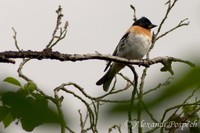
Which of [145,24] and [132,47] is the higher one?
[145,24]

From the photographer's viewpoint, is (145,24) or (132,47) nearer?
(132,47)

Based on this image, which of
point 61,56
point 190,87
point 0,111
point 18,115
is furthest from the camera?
point 61,56

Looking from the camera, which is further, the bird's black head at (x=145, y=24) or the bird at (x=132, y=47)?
the bird's black head at (x=145, y=24)

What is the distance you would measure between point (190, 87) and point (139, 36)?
6.88 meters

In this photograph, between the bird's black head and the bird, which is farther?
the bird's black head

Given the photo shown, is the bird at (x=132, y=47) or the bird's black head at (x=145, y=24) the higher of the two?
the bird's black head at (x=145, y=24)

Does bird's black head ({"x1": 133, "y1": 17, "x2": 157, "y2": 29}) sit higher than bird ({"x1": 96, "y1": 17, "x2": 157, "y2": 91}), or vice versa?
bird's black head ({"x1": 133, "y1": 17, "x2": 157, "y2": 29})

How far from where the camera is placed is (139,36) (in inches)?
293

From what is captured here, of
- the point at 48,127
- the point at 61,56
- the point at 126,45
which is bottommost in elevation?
the point at 48,127

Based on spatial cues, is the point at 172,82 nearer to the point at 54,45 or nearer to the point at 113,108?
the point at 113,108

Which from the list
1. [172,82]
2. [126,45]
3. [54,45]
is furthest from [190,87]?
[126,45]

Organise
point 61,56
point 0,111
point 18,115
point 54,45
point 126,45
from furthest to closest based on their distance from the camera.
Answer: point 126,45 < point 54,45 < point 61,56 < point 0,111 < point 18,115

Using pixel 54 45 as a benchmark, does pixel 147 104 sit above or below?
below

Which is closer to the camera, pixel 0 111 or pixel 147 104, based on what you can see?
pixel 147 104
